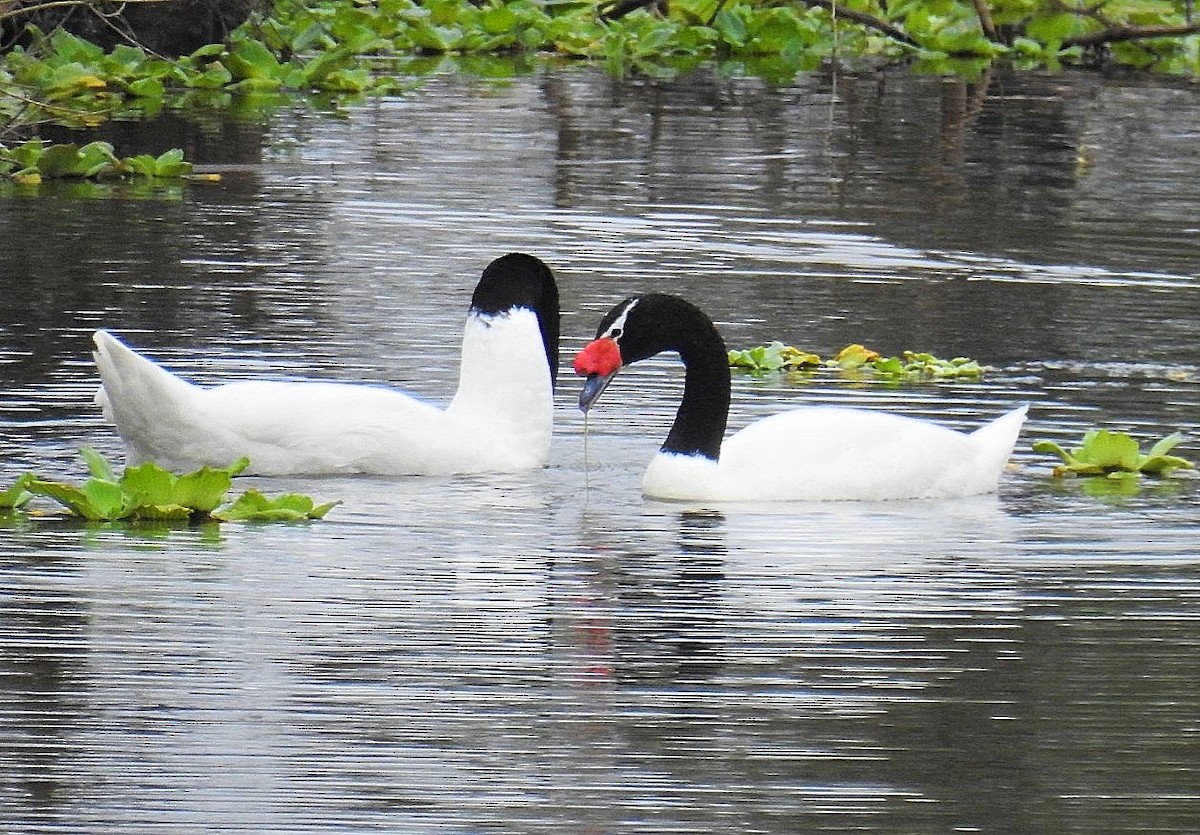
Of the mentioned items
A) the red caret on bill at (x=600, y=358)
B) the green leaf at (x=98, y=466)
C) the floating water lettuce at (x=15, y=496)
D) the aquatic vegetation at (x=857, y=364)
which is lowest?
the aquatic vegetation at (x=857, y=364)

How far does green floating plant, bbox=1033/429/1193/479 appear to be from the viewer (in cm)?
952

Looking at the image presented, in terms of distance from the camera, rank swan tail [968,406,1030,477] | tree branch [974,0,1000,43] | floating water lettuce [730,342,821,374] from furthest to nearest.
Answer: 1. tree branch [974,0,1000,43]
2. floating water lettuce [730,342,821,374]
3. swan tail [968,406,1030,477]

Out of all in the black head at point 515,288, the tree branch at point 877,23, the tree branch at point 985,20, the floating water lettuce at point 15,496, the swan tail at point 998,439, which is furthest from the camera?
the tree branch at point 985,20

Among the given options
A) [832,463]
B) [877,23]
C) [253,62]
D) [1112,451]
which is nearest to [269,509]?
[832,463]

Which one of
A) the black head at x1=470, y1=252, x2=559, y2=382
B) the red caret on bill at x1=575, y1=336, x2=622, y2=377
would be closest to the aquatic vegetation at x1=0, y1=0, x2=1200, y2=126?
the black head at x1=470, y1=252, x2=559, y2=382

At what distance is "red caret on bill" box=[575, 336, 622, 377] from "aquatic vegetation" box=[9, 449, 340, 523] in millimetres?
1224

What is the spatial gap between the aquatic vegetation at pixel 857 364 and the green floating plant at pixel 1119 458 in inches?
77.3

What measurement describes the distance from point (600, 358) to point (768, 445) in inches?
25.6

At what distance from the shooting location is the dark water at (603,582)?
5.73m

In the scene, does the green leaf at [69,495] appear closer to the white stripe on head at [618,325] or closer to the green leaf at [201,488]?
the green leaf at [201,488]

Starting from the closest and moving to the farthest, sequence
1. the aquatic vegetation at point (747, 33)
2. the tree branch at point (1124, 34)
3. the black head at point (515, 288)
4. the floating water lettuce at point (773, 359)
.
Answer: the black head at point (515, 288) < the floating water lettuce at point (773, 359) < the tree branch at point (1124, 34) < the aquatic vegetation at point (747, 33)

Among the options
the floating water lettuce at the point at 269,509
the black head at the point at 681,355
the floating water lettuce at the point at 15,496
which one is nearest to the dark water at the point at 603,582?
the floating water lettuce at the point at 269,509

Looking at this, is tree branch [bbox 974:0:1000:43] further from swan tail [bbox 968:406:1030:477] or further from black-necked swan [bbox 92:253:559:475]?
swan tail [bbox 968:406:1030:477]

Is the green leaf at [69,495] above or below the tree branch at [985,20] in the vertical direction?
above
